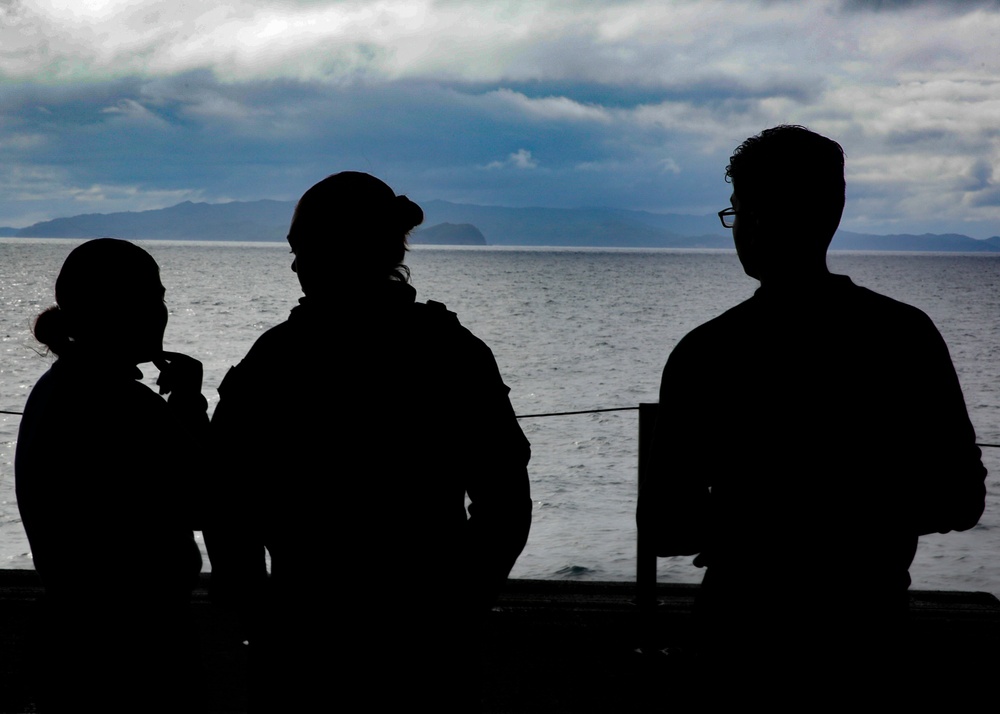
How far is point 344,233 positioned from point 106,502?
0.81m

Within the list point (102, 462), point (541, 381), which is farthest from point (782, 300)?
point (541, 381)

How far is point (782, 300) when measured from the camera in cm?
166

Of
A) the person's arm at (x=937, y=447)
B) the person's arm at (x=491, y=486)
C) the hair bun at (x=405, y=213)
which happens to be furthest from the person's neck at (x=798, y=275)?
the hair bun at (x=405, y=213)

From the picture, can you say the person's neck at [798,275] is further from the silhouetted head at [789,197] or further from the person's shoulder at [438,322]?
the person's shoulder at [438,322]

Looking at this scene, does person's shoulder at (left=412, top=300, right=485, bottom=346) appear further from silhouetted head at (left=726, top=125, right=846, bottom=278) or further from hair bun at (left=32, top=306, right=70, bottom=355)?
hair bun at (left=32, top=306, right=70, bottom=355)

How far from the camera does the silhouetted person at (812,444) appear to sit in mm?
1613

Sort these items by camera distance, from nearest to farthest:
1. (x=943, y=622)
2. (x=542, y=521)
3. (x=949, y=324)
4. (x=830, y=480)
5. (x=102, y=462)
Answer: (x=830, y=480) → (x=102, y=462) → (x=943, y=622) → (x=542, y=521) → (x=949, y=324)

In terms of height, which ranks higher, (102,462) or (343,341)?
(343,341)

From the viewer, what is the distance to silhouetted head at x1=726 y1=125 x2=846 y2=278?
5.44 feet

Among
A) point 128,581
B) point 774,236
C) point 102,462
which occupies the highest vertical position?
point 774,236

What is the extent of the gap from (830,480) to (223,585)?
45.0 inches

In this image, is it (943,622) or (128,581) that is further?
(943,622)

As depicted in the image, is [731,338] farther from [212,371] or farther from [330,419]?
[212,371]

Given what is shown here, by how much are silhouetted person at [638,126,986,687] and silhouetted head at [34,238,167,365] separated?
1.19 metres
